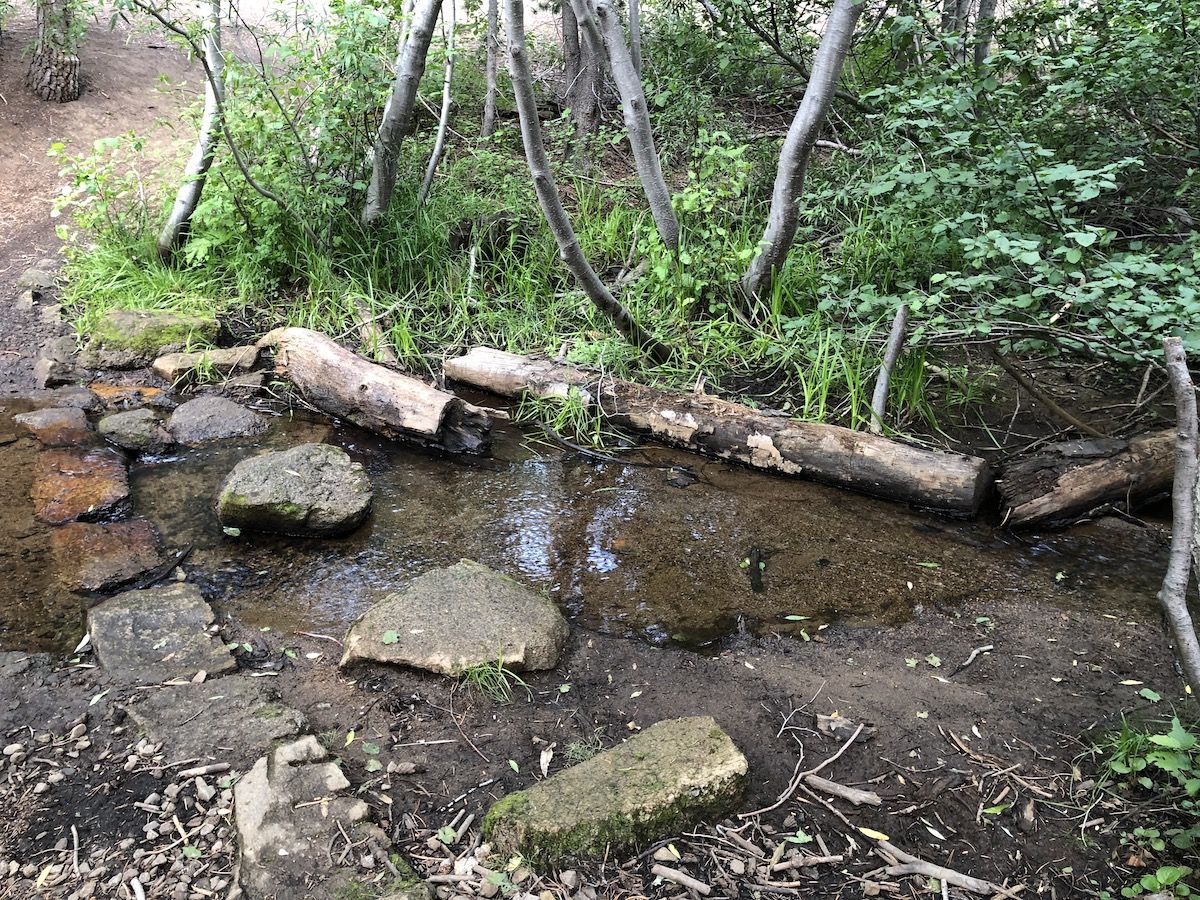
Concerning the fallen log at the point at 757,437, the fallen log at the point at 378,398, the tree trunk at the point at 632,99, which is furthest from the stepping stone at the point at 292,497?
the tree trunk at the point at 632,99

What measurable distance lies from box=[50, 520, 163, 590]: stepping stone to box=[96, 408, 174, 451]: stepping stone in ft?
2.74

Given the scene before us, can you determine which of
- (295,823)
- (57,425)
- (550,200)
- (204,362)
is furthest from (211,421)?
(295,823)

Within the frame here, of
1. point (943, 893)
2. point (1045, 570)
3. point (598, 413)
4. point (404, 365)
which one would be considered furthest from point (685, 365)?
point (943, 893)

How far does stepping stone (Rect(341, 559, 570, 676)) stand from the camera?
2.88 meters

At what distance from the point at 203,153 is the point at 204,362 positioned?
5.28ft

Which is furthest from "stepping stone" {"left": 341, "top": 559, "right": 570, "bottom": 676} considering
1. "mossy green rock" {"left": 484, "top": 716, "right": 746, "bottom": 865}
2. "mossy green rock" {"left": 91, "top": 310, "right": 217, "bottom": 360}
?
"mossy green rock" {"left": 91, "top": 310, "right": 217, "bottom": 360}

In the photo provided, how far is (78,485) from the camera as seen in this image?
4.05 m

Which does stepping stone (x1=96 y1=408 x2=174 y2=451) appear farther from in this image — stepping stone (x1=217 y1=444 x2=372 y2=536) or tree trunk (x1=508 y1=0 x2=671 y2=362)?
tree trunk (x1=508 y1=0 x2=671 y2=362)

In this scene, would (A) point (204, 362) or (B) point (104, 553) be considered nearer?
(B) point (104, 553)

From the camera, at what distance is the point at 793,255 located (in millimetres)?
5746

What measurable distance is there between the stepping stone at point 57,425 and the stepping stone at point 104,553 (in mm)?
949

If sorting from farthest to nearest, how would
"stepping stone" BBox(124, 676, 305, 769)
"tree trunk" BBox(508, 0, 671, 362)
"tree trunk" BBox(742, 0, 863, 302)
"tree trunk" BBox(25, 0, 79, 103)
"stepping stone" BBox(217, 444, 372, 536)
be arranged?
1. "tree trunk" BBox(25, 0, 79, 103)
2. "tree trunk" BBox(742, 0, 863, 302)
3. "stepping stone" BBox(217, 444, 372, 536)
4. "tree trunk" BBox(508, 0, 671, 362)
5. "stepping stone" BBox(124, 676, 305, 769)

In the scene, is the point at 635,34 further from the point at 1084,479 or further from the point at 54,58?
the point at 54,58

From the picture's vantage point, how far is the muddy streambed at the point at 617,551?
3.39 meters
